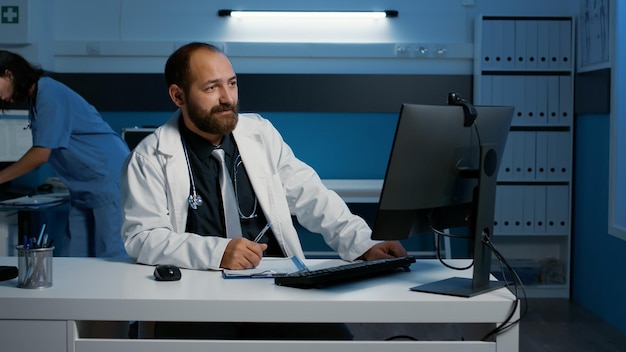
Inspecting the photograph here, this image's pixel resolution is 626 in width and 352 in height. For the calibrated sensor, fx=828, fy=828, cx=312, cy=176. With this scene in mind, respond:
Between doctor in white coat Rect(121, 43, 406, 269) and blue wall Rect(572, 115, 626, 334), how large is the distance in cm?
223

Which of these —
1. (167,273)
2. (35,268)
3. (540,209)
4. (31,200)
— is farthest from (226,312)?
(540,209)

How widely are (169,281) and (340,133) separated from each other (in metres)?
3.29

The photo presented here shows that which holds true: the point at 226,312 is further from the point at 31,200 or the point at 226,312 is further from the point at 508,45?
the point at 508,45

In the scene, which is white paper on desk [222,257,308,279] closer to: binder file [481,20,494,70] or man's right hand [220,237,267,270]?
man's right hand [220,237,267,270]

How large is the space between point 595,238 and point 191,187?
2924 millimetres

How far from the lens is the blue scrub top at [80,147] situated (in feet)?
Result: 11.5

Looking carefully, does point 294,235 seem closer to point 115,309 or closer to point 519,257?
point 115,309

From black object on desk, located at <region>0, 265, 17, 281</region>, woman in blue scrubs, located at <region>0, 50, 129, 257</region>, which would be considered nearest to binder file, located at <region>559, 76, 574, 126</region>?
woman in blue scrubs, located at <region>0, 50, 129, 257</region>

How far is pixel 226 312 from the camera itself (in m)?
1.69

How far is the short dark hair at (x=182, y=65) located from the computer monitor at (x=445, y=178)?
31.8 inches

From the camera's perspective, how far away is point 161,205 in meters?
2.20

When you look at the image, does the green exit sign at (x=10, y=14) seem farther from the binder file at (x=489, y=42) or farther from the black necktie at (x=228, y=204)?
the black necktie at (x=228, y=204)

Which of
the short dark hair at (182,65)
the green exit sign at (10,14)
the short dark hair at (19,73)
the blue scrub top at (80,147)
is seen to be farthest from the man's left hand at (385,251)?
the green exit sign at (10,14)

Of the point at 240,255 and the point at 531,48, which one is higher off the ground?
the point at 531,48
